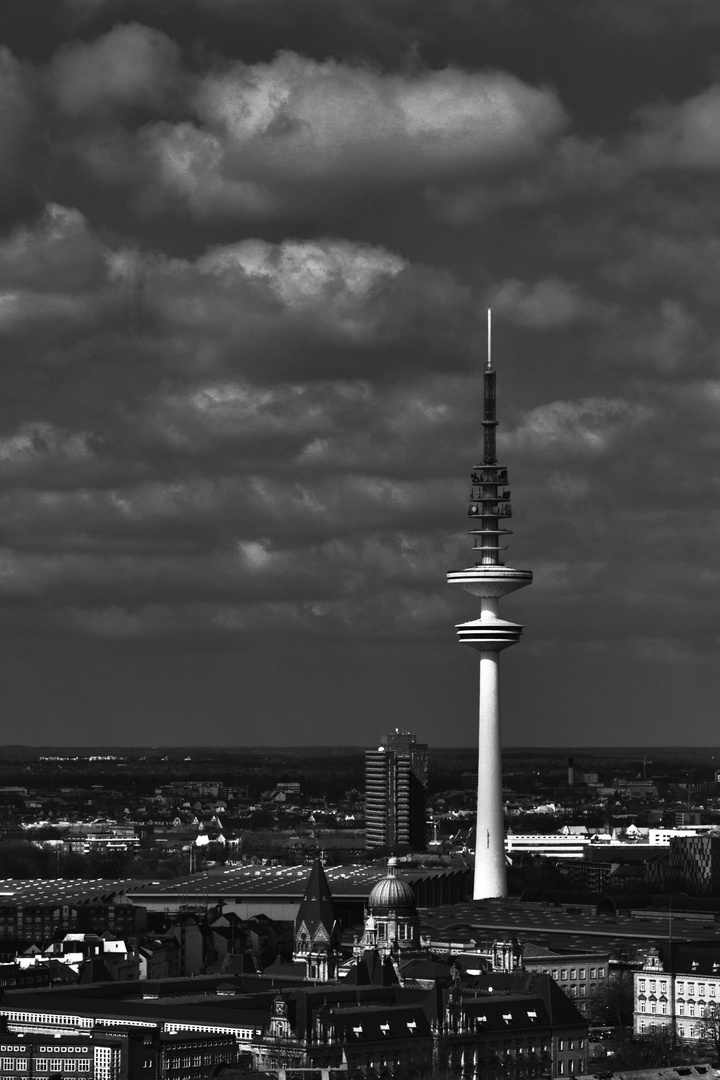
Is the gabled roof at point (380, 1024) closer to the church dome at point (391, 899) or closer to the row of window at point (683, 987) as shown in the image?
the church dome at point (391, 899)

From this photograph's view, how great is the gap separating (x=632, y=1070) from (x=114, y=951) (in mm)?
56055

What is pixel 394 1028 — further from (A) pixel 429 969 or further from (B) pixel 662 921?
(B) pixel 662 921

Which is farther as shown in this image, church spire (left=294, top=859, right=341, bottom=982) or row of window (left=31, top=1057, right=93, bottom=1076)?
church spire (left=294, top=859, right=341, bottom=982)

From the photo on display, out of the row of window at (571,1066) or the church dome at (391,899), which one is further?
the church dome at (391,899)

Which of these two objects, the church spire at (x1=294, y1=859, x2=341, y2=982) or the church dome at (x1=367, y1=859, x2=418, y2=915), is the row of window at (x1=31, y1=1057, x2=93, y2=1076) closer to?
the church spire at (x1=294, y1=859, x2=341, y2=982)

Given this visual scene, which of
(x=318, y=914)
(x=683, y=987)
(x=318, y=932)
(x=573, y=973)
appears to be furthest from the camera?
(x=573, y=973)

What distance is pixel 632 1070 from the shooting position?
120m

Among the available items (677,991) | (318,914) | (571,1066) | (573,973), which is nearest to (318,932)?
(318,914)

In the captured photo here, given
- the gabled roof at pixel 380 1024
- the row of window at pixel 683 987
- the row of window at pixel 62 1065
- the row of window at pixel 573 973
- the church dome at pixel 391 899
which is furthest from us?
the row of window at pixel 573 973

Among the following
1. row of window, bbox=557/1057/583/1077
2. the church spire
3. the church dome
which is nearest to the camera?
row of window, bbox=557/1057/583/1077

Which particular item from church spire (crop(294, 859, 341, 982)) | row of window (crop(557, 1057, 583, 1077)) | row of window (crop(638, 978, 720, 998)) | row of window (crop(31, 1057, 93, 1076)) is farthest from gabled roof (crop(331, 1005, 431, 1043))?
row of window (crop(638, 978, 720, 998))

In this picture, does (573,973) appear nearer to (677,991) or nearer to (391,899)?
(677,991)

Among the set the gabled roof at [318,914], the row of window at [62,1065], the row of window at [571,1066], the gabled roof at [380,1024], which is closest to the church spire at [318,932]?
the gabled roof at [318,914]

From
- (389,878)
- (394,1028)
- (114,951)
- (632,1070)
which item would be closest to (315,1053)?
(394,1028)
